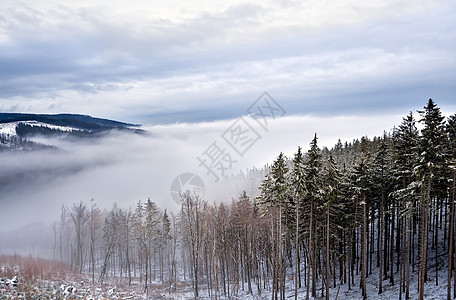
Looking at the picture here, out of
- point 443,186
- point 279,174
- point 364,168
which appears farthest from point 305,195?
point 443,186

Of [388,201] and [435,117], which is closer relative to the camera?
[435,117]

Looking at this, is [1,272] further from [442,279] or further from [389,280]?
[442,279]

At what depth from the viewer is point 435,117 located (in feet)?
86.7

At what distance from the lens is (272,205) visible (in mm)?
33438

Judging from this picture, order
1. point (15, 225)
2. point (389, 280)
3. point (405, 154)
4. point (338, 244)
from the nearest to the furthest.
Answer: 1. point (405, 154)
2. point (389, 280)
3. point (338, 244)
4. point (15, 225)

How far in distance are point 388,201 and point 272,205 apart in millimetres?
15790

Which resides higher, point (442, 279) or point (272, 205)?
point (272, 205)

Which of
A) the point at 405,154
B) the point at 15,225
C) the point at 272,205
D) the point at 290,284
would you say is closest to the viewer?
the point at 405,154

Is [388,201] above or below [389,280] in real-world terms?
above

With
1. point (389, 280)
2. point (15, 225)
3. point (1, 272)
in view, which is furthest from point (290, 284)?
point (15, 225)

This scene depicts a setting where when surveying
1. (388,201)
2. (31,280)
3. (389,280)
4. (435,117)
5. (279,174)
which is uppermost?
(435,117)

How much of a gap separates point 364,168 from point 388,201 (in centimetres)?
800

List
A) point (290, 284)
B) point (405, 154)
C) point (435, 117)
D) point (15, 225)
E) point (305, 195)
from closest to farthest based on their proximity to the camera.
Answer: point (435, 117)
point (405, 154)
point (305, 195)
point (290, 284)
point (15, 225)

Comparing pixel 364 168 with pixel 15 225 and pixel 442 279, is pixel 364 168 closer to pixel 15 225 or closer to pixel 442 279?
pixel 442 279
